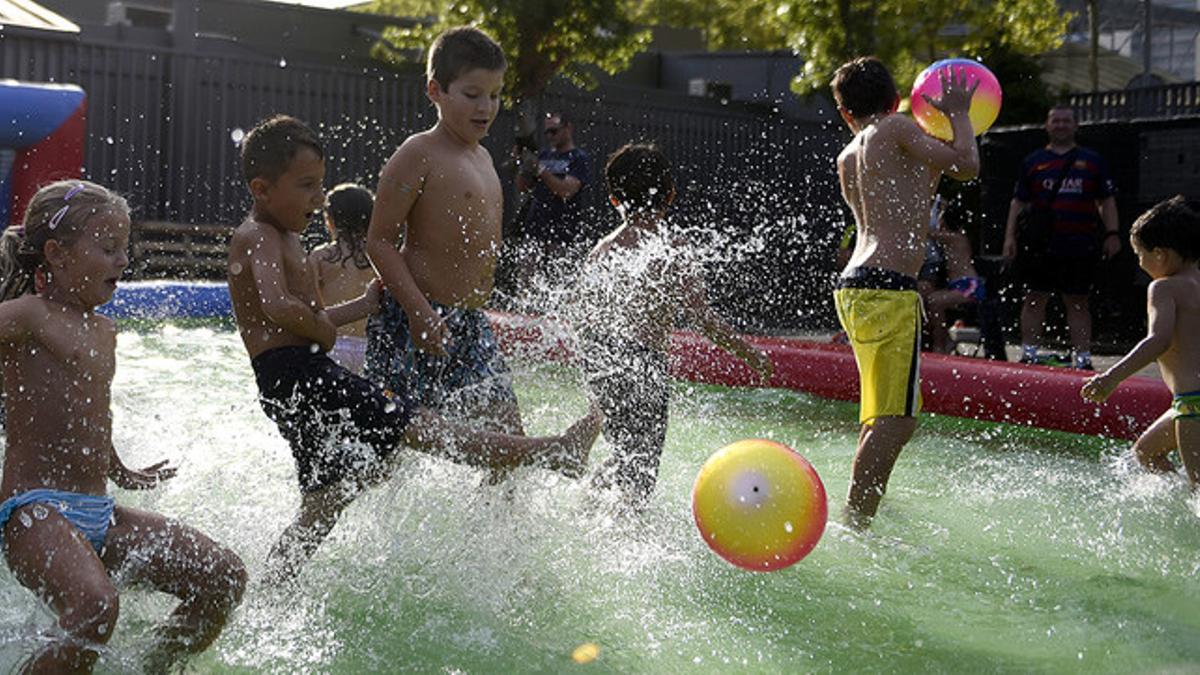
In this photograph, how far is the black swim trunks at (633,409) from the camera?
4.39 metres

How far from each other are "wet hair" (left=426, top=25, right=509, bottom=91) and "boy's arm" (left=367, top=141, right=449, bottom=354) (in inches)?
8.8

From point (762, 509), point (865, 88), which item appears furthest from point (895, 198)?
point (762, 509)

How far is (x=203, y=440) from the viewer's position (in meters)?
5.32

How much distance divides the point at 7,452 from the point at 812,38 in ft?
48.1

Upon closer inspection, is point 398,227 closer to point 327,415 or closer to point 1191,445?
point 327,415

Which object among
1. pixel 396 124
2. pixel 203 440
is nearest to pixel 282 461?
pixel 203 440

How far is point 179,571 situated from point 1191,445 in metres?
3.41

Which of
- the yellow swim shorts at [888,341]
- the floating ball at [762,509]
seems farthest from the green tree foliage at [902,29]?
the floating ball at [762,509]

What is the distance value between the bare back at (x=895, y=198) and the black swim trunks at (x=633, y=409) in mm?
760

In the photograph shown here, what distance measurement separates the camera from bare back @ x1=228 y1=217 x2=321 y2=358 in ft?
11.4

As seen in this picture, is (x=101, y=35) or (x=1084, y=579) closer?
(x=1084, y=579)

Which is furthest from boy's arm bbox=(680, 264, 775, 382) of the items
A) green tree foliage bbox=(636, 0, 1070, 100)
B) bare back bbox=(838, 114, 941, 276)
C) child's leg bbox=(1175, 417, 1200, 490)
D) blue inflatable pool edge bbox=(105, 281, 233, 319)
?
green tree foliage bbox=(636, 0, 1070, 100)

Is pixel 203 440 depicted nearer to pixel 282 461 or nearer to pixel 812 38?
pixel 282 461

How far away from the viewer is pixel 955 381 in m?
6.78
